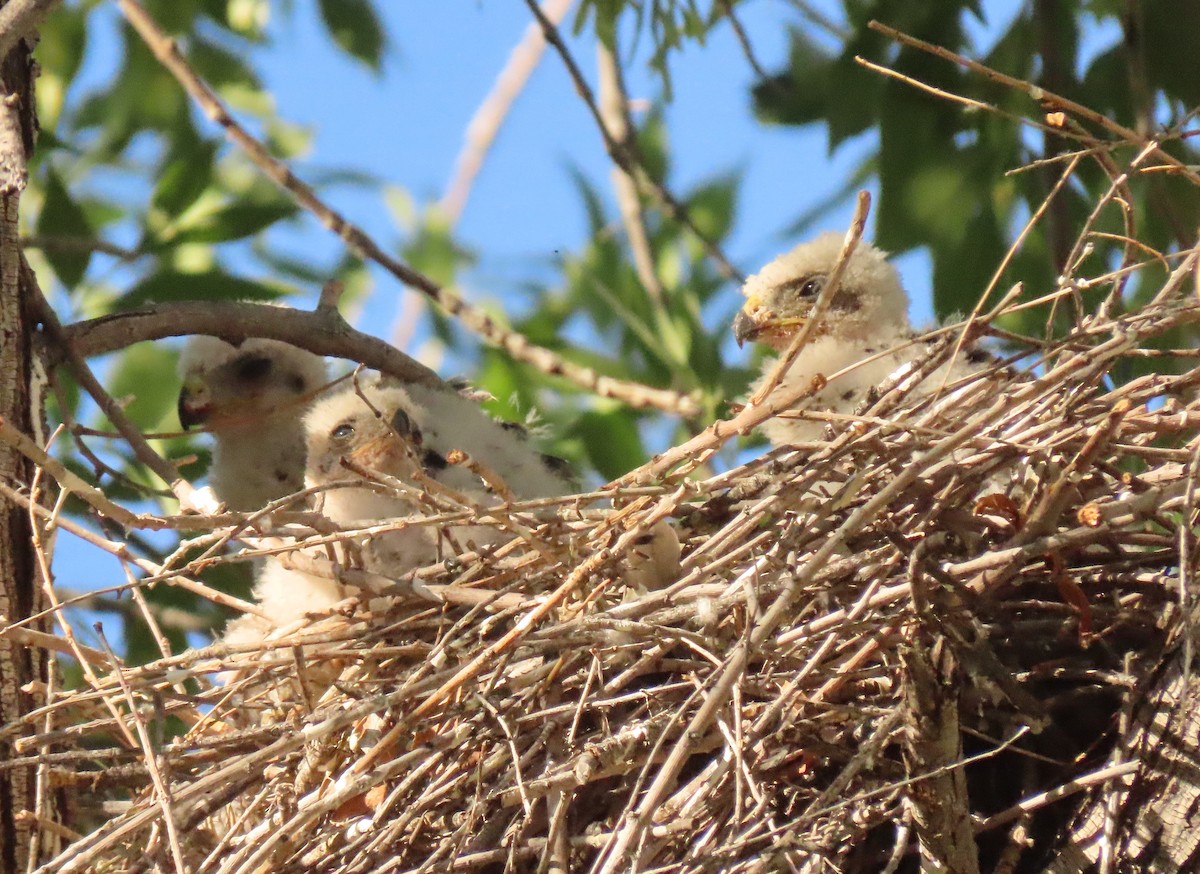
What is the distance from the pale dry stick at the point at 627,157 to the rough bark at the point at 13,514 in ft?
6.15

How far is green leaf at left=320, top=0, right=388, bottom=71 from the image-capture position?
15.7 feet

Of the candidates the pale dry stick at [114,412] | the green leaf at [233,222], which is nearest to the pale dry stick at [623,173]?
the green leaf at [233,222]

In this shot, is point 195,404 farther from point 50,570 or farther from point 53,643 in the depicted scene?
point 53,643

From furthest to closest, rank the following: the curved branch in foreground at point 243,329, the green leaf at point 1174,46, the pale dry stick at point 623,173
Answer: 1. the pale dry stick at point 623,173
2. the green leaf at point 1174,46
3. the curved branch in foreground at point 243,329

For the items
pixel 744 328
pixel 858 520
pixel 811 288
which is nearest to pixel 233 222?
pixel 744 328

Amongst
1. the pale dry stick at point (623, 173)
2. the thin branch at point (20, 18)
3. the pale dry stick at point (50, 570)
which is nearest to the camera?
the pale dry stick at point (50, 570)

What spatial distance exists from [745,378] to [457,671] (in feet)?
9.32

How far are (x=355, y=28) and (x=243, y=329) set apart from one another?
1688mm

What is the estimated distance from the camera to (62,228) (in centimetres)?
406

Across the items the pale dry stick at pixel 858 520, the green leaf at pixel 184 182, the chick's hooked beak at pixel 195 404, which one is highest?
the green leaf at pixel 184 182

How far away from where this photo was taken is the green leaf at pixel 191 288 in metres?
4.22

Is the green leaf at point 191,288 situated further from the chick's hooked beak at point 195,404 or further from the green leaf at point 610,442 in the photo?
the green leaf at point 610,442

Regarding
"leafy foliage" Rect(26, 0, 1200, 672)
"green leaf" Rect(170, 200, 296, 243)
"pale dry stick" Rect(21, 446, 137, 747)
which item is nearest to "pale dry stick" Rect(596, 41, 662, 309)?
"leafy foliage" Rect(26, 0, 1200, 672)

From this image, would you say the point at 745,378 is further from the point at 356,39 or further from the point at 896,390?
the point at 896,390
